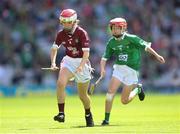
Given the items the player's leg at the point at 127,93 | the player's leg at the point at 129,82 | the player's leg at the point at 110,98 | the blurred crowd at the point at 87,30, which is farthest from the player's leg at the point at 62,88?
the blurred crowd at the point at 87,30

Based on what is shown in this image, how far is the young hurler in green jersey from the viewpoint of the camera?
17.8 m

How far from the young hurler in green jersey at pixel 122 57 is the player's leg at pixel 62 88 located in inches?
44.0

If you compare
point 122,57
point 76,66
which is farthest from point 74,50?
point 122,57

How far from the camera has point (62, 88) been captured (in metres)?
16.6

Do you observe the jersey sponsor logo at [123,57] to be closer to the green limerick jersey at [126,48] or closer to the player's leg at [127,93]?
the green limerick jersey at [126,48]

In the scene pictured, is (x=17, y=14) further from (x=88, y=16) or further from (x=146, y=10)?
(x=146, y=10)

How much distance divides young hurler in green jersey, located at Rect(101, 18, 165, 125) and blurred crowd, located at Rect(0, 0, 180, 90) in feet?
55.3

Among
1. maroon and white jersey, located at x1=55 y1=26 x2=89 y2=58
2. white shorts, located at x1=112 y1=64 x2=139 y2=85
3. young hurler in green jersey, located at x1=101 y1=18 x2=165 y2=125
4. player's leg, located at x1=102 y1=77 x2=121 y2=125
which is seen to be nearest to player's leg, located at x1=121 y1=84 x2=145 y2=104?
young hurler in green jersey, located at x1=101 y1=18 x2=165 y2=125

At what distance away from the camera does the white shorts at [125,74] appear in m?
18.3

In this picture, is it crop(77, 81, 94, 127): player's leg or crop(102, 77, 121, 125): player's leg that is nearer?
crop(77, 81, 94, 127): player's leg

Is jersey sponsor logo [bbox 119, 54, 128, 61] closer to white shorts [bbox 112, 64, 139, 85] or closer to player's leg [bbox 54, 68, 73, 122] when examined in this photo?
white shorts [bbox 112, 64, 139, 85]

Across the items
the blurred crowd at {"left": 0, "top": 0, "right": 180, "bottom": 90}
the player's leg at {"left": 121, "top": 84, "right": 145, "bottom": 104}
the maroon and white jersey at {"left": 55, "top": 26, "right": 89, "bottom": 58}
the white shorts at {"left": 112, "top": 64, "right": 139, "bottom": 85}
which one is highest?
the maroon and white jersey at {"left": 55, "top": 26, "right": 89, "bottom": 58}

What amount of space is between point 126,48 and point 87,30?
19806mm

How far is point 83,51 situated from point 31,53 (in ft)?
67.1
